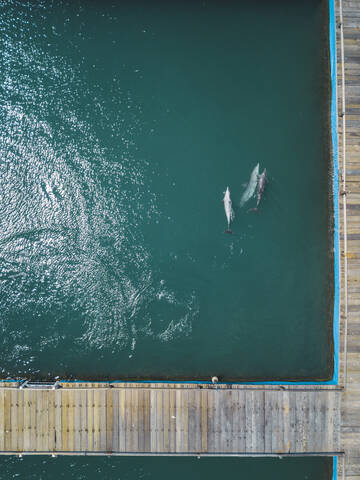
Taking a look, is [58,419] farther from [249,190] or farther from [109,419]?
[249,190]

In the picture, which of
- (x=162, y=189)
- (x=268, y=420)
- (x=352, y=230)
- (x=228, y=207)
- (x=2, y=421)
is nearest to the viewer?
(x=2, y=421)

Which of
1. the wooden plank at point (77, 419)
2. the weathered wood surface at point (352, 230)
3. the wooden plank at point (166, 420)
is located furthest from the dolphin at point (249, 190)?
the wooden plank at point (77, 419)

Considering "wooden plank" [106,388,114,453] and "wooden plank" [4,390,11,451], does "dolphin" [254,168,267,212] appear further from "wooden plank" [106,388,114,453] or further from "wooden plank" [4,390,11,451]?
"wooden plank" [4,390,11,451]

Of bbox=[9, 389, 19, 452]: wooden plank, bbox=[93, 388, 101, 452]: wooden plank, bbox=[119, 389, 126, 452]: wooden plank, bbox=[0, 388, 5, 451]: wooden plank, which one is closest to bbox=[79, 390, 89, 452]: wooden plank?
bbox=[93, 388, 101, 452]: wooden plank

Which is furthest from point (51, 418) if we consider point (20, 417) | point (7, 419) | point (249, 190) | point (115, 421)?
point (249, 190)

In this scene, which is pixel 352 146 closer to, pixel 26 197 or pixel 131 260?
pixel 131 260

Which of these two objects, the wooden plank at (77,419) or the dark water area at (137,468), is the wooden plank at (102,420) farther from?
the dark water area at (137,468)

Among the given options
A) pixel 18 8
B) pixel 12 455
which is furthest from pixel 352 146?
pixel 12 455
